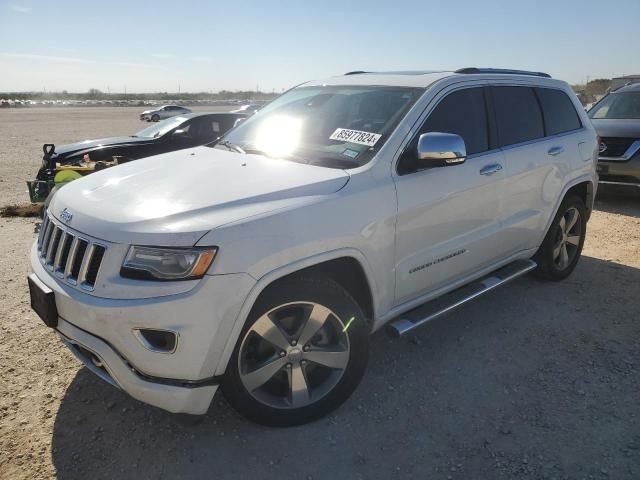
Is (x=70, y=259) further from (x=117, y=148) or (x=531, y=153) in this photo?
(x=117, y=148)

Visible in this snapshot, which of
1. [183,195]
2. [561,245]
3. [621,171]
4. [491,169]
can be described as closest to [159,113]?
[621,171]

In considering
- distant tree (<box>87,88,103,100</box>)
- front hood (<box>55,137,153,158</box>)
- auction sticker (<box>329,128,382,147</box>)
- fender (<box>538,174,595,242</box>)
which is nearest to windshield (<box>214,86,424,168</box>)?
auction sticker (<box>329,128,382,147</box>)

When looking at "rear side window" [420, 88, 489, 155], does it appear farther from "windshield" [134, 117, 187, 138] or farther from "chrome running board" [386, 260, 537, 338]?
"windshield" [134, 117, 187, 138]

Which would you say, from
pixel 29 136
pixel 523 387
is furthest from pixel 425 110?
pixel 29 136

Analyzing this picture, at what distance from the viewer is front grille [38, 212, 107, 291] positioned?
229 cm

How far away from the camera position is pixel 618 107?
28.4 ft

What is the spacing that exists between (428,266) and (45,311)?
2.13 metres

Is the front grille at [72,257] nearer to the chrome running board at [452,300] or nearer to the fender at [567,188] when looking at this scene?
the chrome running board at [452,300]

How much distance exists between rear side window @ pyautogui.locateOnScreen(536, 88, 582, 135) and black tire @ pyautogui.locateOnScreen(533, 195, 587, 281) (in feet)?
2.10

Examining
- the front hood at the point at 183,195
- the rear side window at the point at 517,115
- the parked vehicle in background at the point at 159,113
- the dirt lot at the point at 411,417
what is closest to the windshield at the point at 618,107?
the rear side window at the point at 517,115

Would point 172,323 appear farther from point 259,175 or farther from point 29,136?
point 29,136

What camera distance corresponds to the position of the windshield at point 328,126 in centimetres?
302

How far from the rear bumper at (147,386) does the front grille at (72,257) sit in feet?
0.80

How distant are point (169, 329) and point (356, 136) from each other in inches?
63.9
